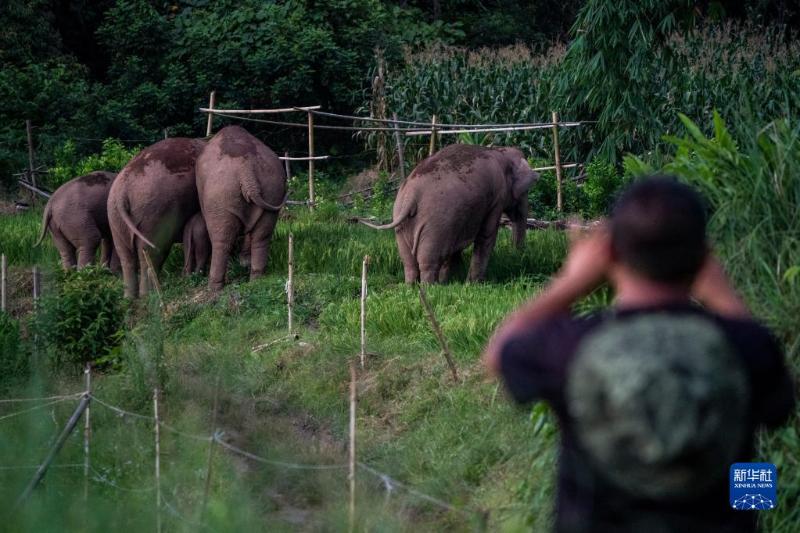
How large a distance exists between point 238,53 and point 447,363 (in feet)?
53.7

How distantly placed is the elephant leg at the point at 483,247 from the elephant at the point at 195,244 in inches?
122

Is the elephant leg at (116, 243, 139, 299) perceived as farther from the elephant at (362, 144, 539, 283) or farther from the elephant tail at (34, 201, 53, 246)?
the elephant at (362, 144, 539, 283)

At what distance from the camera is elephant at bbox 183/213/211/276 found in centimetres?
1361

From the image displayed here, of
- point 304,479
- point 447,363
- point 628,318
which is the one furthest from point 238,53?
point 628,318

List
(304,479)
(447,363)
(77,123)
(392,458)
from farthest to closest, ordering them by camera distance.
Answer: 1. (77,123)
2. (447,363)
3. (392,458)
4. (304,479)

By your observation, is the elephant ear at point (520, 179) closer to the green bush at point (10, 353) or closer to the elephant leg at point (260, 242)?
the elephant leg at point (260, 242)

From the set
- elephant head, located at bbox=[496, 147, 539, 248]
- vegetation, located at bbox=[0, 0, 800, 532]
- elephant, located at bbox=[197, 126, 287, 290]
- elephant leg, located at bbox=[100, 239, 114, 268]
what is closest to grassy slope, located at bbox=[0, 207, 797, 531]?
vegetation, located at bbox=[0, 0, 800, 532]

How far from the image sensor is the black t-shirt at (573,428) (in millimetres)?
2717

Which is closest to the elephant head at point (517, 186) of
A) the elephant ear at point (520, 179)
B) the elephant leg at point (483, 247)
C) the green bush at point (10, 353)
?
the elephant ear at point (520, 179)

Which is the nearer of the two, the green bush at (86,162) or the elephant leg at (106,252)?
the elephant leg at (106,252)

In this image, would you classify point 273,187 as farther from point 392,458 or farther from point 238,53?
point 238,53

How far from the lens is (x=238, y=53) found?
937 inches

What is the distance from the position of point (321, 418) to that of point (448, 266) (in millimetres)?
4666

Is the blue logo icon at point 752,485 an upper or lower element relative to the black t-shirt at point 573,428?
lower
